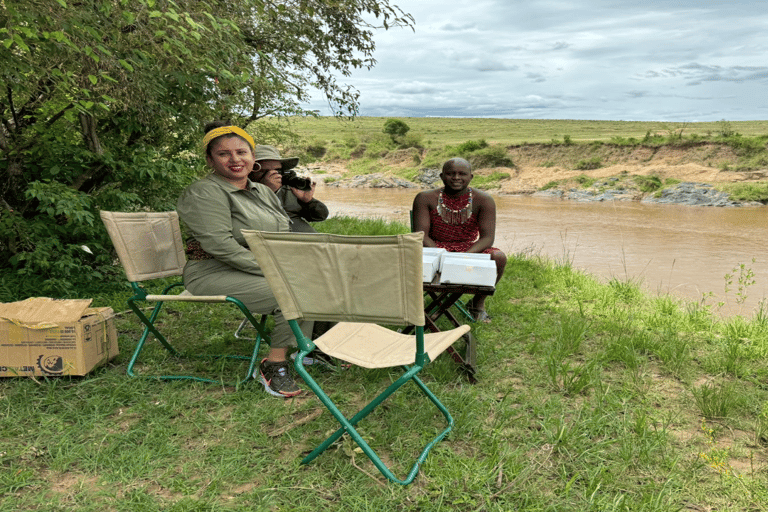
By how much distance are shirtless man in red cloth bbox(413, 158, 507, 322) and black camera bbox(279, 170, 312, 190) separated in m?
0.95

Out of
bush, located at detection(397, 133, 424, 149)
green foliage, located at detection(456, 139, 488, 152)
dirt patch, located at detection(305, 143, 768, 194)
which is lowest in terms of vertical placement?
dirt patch, located at detection(305, 143, 768, 194)

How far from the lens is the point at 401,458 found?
2320mm

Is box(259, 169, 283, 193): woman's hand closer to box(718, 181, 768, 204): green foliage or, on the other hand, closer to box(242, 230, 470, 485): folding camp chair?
box(242, 230, 470, 485): folding camp chair

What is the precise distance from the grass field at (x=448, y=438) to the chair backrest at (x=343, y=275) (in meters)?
0.66

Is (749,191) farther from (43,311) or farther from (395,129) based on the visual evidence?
(395,129)

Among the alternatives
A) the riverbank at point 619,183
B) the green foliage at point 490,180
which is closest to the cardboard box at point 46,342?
the riverbank at point 619,183

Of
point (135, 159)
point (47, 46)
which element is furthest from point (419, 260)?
point (135, 159)

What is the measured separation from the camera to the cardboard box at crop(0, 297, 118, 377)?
2982 millimetres

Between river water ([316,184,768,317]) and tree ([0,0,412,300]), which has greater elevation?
tree ([0,0,412,300])

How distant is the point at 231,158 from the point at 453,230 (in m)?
1.97

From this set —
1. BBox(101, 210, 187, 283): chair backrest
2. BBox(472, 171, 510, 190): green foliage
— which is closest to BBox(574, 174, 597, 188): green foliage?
BBox(472, 171, 510, 190): green foliage

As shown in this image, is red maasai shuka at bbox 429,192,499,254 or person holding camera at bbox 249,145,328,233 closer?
person holding camera at bbox 249,145,328,233

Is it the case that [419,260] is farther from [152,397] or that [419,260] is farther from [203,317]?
[203,317]

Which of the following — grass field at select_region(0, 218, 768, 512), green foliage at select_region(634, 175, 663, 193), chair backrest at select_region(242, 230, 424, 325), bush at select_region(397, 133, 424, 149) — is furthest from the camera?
bush at select_region(397, 133, 424, 149)
